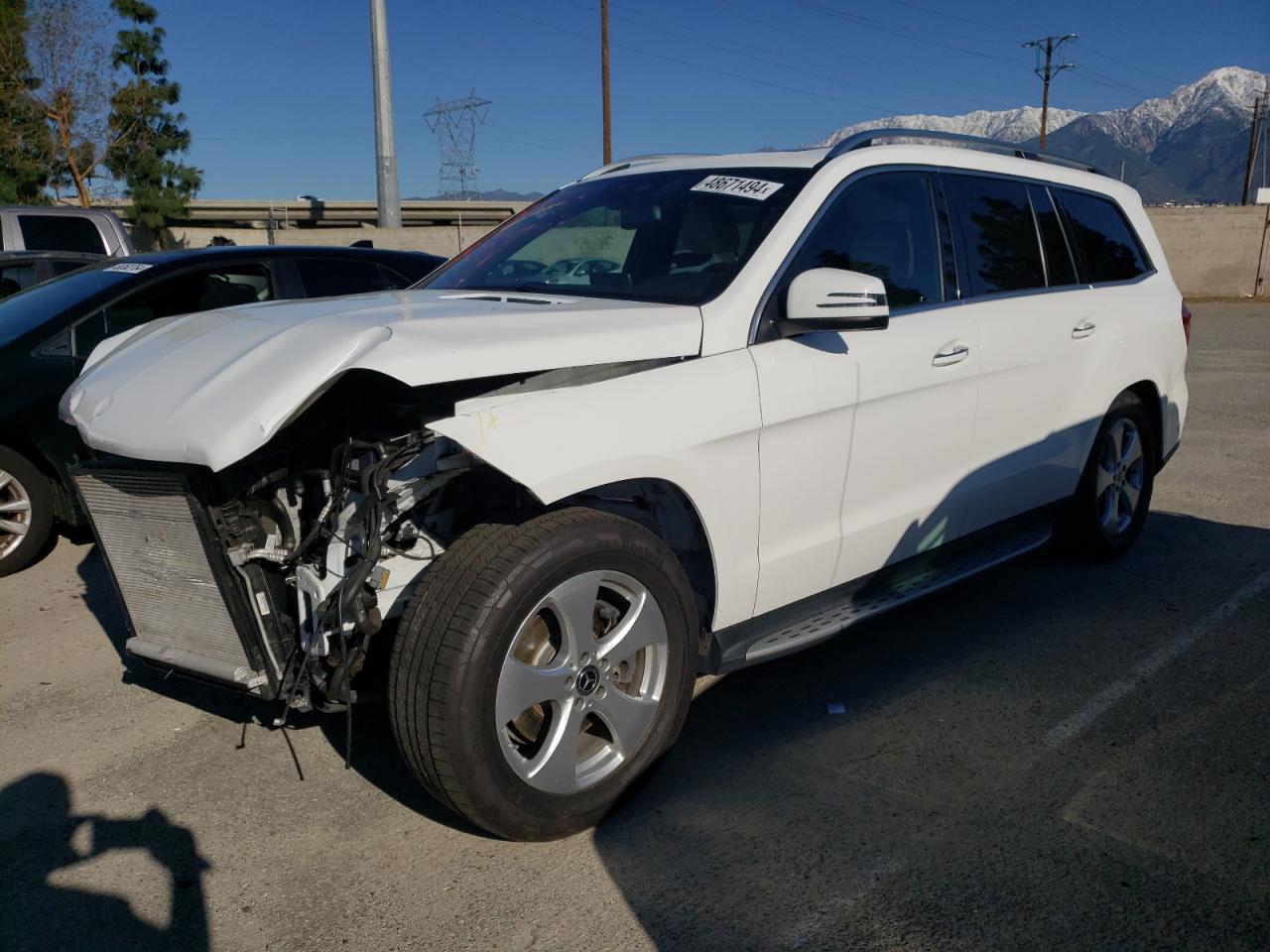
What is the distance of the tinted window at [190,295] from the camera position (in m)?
6.03

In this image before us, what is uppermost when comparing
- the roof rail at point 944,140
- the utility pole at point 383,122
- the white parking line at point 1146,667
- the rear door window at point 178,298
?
the utility pole at point 383,122

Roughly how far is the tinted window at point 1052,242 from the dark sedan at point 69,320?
407 centimetres

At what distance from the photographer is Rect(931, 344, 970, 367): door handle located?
13.1ft

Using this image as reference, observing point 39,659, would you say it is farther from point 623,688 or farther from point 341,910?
point 623,688

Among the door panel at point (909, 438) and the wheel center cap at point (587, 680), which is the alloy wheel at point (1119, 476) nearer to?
the door panel at point (909, 438)

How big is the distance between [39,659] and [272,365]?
2.66 metres

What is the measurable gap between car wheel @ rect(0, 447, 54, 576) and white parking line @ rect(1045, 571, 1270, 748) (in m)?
5.09

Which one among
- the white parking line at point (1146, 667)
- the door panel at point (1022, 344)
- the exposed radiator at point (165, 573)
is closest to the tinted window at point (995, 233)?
the door panel at point (1022, 344)

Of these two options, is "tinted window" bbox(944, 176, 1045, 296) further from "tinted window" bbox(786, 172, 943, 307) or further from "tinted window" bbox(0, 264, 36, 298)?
"tinted window" bbox(0, 264, 36, 298)

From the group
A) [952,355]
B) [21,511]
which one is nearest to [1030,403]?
[952,355]

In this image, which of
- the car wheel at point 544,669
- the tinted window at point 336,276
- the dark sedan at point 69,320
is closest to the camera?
the car wheel at point 544,669

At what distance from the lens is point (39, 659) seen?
4.51 meters

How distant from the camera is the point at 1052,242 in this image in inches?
191

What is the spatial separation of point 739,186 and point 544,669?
1940 mm
